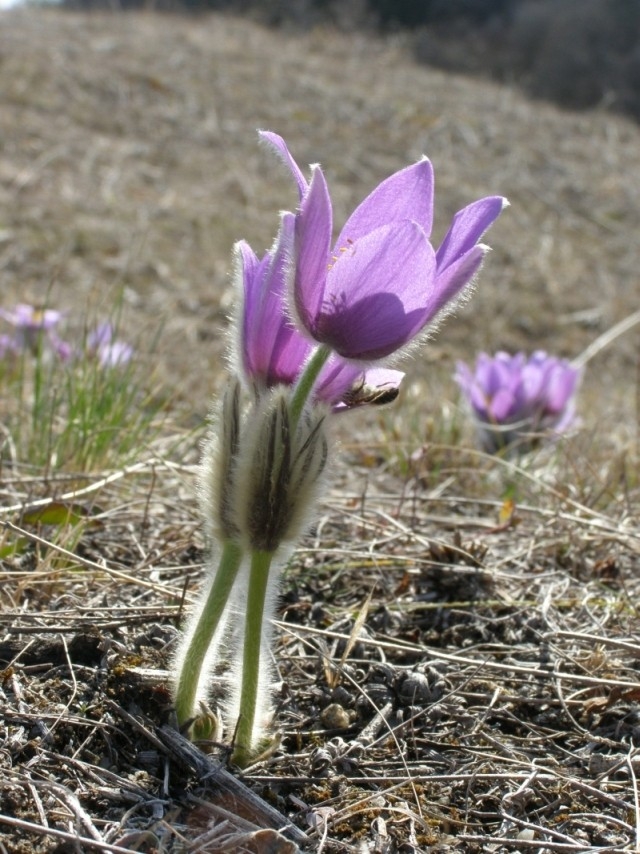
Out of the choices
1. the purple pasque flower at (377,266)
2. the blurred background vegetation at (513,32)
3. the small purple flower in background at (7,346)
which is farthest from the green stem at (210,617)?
the blurred background vegetation at (513,32)

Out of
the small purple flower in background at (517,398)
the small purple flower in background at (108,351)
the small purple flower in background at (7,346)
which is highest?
the small purple flower in background at (108,351)

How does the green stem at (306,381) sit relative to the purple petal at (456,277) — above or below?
below

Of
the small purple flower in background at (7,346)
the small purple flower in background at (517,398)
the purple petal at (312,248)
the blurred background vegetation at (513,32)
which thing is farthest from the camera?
the blurred background vegetation at (513,32)

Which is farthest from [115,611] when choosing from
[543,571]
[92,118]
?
[92,118]

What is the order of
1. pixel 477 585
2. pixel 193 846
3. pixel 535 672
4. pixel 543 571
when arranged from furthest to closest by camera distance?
1. pixel 543 571
2. pixel 477 585
3. pixel 535 672
4. pixel 193 846

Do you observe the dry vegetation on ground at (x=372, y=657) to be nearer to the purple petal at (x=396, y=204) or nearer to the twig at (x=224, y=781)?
the twig at (x=224, y=781)

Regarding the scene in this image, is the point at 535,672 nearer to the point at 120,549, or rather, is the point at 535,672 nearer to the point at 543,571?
the point at 543,571
